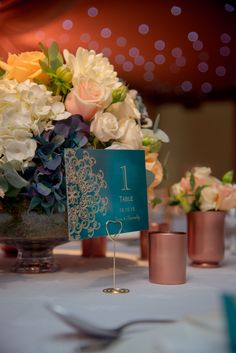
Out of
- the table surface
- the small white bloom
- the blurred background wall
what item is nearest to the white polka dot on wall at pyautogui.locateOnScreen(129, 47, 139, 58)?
the blurred background wall

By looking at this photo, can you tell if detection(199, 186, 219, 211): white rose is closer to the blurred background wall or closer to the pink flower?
the pink flower

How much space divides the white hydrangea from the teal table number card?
0.32 ft

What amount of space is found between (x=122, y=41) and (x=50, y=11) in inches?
93.1

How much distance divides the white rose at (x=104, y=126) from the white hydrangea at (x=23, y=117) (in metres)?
0.06

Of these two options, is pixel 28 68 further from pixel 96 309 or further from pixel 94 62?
pixel 96 309

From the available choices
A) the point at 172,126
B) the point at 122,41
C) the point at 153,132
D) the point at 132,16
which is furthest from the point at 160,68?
the point at 153,132

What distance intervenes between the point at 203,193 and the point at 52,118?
406 mm

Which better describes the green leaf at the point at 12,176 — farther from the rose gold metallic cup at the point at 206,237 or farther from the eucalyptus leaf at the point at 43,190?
the rose gold metallic cup at the point at 206,237

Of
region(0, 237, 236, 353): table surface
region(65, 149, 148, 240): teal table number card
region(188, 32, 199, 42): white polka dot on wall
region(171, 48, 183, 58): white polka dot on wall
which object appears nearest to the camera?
region(0, 237, 236, 353): table surface

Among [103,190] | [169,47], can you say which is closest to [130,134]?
[103,190]

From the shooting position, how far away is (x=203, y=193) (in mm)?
1248

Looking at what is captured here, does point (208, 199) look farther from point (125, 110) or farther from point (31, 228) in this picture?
point (31, 228)

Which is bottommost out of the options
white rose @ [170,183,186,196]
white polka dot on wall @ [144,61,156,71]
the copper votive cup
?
the copper votive cup

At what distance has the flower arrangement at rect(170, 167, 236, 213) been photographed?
1.25m
